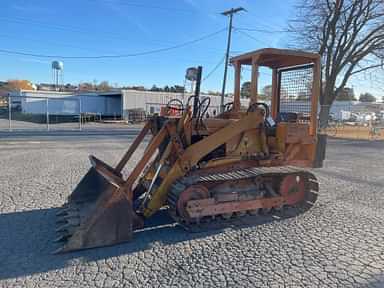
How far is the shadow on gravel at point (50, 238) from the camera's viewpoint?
3160 mm

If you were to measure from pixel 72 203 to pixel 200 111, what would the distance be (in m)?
2.40

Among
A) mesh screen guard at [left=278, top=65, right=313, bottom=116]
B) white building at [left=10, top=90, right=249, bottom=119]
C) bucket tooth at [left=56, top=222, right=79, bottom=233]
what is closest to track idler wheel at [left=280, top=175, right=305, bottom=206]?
mesh screen guard at [left=278, top=65, right=313, bottom=116]

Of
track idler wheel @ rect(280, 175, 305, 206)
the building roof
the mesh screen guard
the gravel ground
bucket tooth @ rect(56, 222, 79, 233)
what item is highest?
the building roof

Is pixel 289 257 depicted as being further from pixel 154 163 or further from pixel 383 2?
pixel 383 2

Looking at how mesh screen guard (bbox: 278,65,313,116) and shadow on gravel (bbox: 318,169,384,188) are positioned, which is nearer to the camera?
mesh screen guard (bbox: 278,65,313,116)

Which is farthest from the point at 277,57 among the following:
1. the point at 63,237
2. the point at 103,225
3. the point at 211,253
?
the point at 63,237

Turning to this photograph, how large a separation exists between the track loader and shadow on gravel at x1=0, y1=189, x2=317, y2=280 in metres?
0.11

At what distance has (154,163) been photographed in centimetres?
473

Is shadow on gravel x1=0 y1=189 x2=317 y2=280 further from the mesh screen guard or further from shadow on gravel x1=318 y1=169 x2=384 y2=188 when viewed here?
shadow on gravel x1=318 y1=169 x2=384 y2=188

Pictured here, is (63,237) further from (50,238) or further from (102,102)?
(102,102)

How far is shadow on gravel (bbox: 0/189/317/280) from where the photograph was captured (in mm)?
3160

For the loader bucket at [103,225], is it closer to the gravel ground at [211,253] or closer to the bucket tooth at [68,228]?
the bucket tooth at [68,228]

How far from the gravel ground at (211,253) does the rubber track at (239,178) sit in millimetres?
149

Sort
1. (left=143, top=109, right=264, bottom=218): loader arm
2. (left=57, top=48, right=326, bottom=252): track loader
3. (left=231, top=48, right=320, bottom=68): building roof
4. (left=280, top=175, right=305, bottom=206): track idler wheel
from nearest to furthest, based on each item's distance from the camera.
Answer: (left=57, top=48, right=326, bottom=252): track loader → (left=143, top=109, right=264, bottom=218): loader arm → (left=231, top=48, right=320, bottom=68): building roof → (left=280, top=175, right=305, bottom=206): track idler wheel
